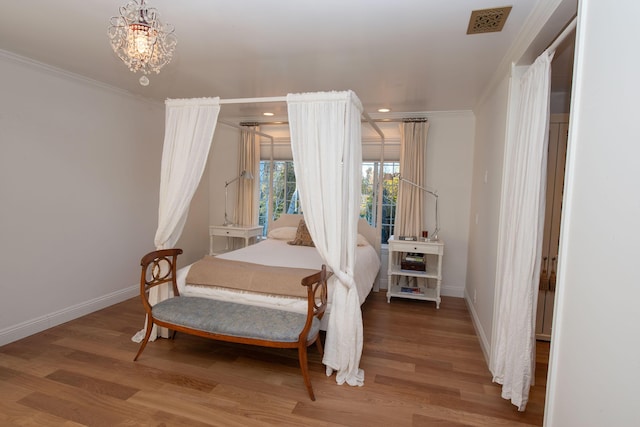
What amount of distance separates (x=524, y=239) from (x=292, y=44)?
6.83 ft

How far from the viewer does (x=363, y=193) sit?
16.2 ft

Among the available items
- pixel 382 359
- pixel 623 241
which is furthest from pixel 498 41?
pixel 382 359

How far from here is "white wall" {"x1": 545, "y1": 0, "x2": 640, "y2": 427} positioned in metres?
1.00

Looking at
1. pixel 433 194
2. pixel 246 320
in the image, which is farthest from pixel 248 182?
pixel 246 320

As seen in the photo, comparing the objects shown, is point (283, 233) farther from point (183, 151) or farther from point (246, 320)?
point (246, 320)

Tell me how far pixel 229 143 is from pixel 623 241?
16.7ft

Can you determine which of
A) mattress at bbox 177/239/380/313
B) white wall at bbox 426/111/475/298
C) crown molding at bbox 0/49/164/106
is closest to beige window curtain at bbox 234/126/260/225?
mattress at bbox 177/239/380/313

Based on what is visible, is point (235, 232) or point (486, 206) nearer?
point (486, 206)

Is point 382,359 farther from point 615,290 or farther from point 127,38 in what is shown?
point 127,38

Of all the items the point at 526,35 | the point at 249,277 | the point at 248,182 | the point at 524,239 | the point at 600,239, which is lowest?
the point at 249,277

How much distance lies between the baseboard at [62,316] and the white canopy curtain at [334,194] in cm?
271

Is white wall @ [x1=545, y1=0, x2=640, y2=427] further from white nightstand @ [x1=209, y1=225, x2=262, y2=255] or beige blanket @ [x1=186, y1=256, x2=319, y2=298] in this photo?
white nightstand @ [x1=209, y1=225, x2=262, y2=255]

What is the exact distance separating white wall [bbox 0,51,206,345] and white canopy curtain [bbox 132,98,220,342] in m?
1.23

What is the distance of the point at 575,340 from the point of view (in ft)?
4.29
